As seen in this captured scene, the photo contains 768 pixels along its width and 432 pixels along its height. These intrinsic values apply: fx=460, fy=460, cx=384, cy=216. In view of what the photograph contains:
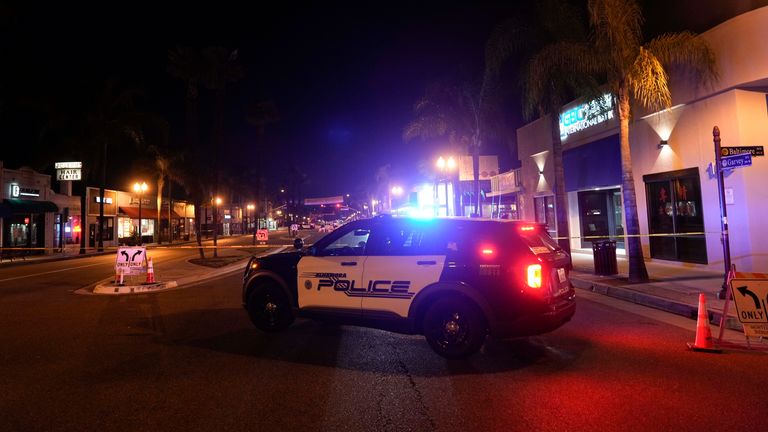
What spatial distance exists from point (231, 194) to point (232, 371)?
7328 centimetres

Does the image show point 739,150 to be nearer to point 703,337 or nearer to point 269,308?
point 703,337

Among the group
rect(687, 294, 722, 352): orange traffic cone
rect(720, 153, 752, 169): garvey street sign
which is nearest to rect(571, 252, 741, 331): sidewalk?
rect(687, 294, 722, 352): orange traffic cone

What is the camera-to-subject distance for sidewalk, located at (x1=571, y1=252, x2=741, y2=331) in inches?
347

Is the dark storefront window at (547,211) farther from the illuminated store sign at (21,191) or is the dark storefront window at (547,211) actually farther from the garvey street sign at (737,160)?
the illuminated store sign at (21,191)

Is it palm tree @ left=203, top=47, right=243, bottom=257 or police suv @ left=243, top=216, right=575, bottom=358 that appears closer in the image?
police suv @ left=243, top=216, right=575, bottom=358

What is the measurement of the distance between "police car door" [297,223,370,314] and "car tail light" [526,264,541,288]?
2.26 meters

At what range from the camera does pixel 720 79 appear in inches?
508

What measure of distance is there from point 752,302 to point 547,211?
17.9 meters

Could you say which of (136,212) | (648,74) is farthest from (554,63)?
(136,212)

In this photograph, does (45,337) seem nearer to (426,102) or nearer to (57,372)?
(57,372)

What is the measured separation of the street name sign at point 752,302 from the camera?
20.3ft

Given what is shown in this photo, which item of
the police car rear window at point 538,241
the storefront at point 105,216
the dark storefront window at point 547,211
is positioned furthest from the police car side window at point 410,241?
the storefront at point 105,216

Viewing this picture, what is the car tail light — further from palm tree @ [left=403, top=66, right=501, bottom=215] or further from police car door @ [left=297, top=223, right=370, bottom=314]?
palm tree @ [left=403, top=66, right=501, bottom=215]

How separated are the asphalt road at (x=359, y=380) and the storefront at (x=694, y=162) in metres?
6.59
